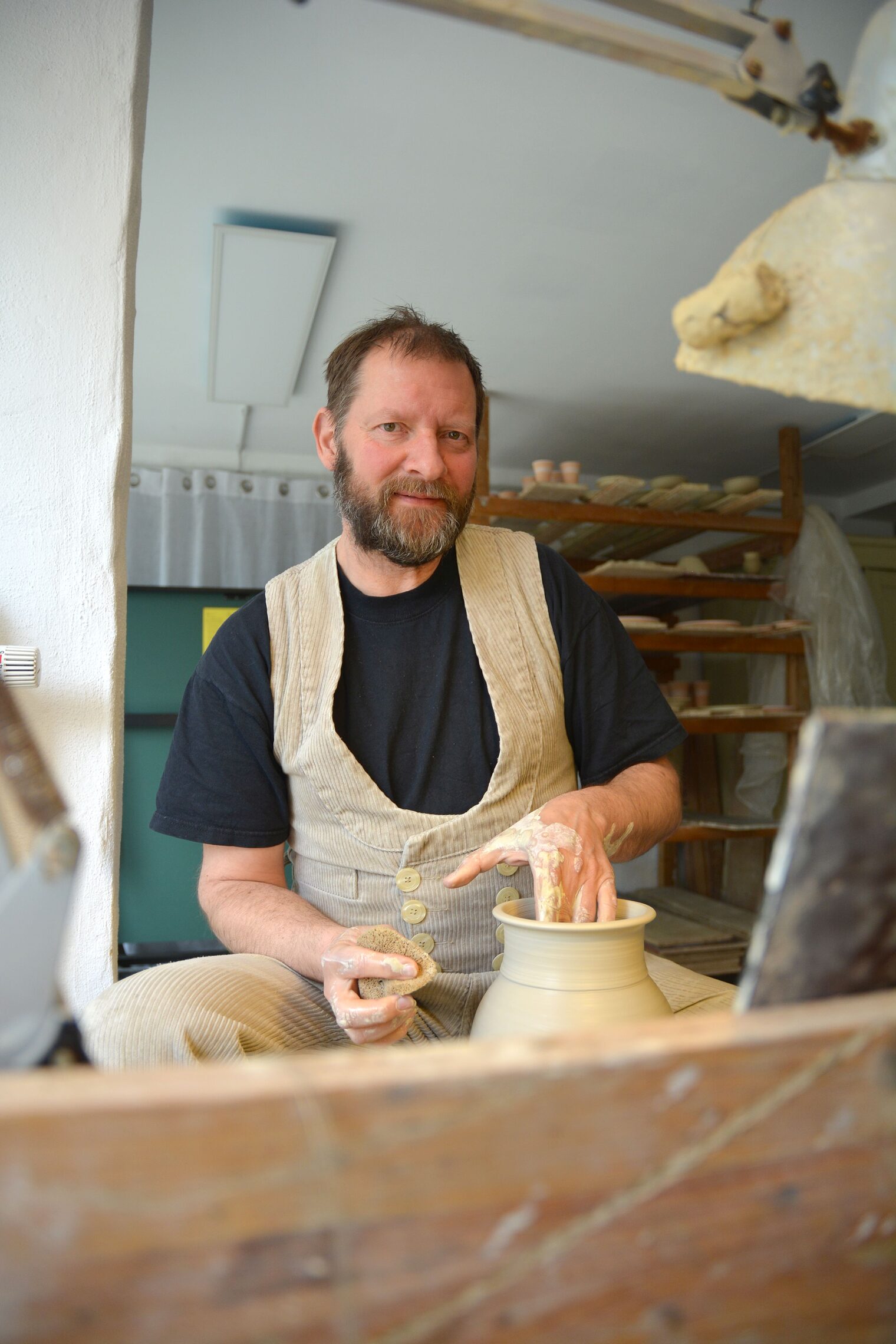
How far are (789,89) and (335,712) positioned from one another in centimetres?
118

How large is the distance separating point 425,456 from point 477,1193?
143 centimetres

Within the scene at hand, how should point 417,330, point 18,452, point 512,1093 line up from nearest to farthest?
point 512,1093, point 18,452, point 417,330

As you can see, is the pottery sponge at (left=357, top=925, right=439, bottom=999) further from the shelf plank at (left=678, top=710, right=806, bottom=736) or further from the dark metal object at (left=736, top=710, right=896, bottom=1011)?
the shelf plank at (left=678, top=710, right=806, bottom=736)

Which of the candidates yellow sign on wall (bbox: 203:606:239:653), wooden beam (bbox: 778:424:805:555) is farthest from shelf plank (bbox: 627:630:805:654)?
yellow sign on wall (bbox: 203:606:239:653)

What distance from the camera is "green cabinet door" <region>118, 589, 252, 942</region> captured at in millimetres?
3662

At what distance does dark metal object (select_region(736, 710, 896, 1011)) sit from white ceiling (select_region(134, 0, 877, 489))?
2.05 metres

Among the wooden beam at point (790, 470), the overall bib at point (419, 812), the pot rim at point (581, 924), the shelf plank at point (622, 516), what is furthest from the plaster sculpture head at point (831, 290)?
the wooden beam at point (790, 470)

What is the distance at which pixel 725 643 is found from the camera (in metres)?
4.18

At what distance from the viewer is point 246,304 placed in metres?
3.39

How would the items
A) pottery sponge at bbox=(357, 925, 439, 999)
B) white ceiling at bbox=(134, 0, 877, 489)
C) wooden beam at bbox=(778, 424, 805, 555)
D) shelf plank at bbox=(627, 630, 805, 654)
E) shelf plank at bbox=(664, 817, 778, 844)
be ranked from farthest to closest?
wooden beam at bbox=(778, 424, 805, 555), shelf plank at bbox=(627, 630, 805, 654), shelf plank at bbox=(664, 817, 778, 844), white ceiling at bbox=(134, 0, 877, 489), pottery sponge at bbox=(357, 925, 439, 999)

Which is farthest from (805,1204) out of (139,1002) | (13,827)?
(139,1002)

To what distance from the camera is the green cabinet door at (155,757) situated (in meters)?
3.66

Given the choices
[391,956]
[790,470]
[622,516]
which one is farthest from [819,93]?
[790,470]

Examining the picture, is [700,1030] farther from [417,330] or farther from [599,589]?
[599,589]
